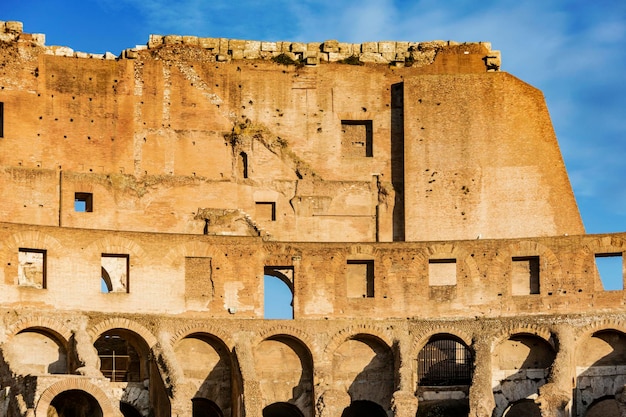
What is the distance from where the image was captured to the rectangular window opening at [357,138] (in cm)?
4978

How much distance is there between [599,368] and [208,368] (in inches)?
419

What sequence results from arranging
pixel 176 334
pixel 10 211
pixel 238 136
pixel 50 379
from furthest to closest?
pixel 238 136 → pixel 10 211 → pixel 176 334 → pixel 50 379

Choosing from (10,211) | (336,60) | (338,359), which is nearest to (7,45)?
(10,211)

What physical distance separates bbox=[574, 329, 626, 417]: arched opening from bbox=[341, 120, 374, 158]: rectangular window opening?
10176mm

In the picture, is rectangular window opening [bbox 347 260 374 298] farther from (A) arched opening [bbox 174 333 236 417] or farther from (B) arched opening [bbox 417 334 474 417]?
(A) arched opening [bbox 174 333 236 417]

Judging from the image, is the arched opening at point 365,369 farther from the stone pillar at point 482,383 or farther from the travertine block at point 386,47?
the travertine block at point 386,47

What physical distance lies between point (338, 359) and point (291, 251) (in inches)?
131

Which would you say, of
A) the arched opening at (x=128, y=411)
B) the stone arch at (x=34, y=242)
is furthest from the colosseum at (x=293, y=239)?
the arched opening at (x=128, y=411)

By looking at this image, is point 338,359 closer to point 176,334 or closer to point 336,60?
point 176,334

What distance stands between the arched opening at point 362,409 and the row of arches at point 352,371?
0.09 metres

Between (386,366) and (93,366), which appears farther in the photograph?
(386,366)

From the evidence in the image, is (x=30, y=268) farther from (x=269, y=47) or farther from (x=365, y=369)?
(x=269, y=47)

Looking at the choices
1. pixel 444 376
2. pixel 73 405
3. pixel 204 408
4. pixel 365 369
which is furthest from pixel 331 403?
pixel 73 405

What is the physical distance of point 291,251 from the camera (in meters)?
44.7
